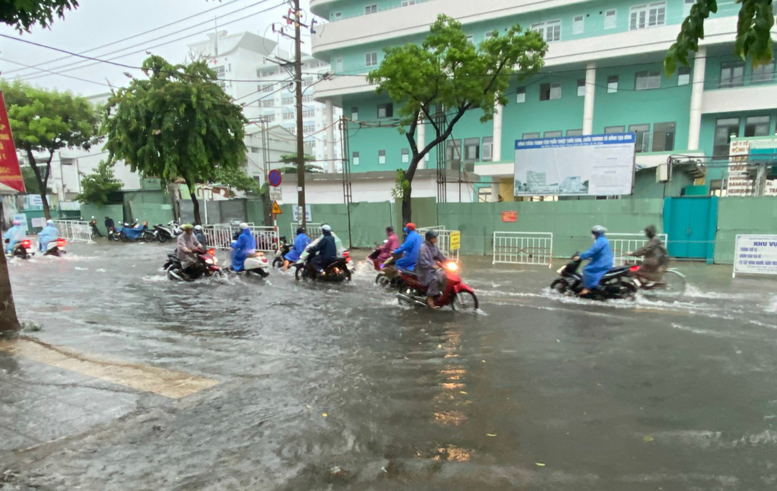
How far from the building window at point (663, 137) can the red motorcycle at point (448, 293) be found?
80.7 feet

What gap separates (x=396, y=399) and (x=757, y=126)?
99.9 ft

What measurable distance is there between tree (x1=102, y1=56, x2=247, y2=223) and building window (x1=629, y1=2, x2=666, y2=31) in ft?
78.2

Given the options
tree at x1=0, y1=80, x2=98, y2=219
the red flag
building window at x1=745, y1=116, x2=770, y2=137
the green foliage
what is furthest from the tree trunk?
building window at x1=745, y1=116, x2=770, y2=137

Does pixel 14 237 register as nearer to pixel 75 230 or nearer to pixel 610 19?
pixel 75 230

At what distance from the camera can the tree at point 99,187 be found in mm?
29933

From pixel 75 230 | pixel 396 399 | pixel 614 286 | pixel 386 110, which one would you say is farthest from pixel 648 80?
pixel 75 230

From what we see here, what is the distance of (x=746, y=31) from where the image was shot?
2363 millimetres

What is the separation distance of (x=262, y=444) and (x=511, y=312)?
553 centimetres

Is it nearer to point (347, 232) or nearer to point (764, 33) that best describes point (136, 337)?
point (764, 33)

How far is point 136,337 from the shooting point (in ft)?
21.7

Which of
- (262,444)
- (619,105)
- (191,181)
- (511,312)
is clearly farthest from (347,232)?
(619,105)

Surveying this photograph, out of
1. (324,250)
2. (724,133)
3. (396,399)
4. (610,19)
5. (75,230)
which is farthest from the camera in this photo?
(610,19)

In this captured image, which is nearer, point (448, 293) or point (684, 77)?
point (448, 293)

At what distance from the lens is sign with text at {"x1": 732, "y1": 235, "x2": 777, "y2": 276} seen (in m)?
10.7
